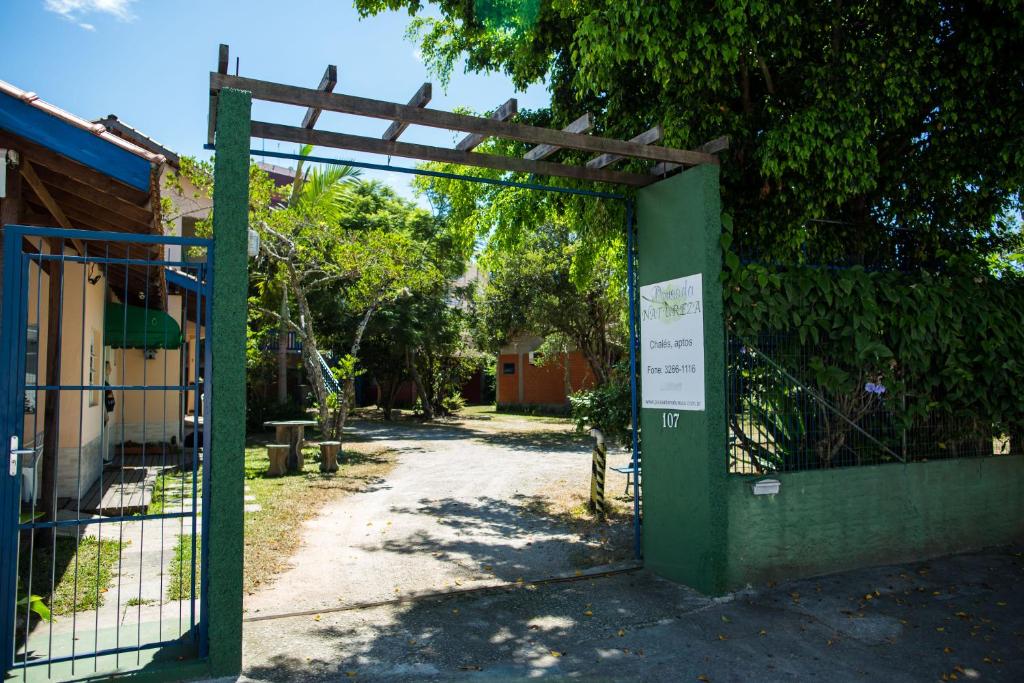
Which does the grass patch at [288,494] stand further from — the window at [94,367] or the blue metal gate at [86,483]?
the window at [94,367]

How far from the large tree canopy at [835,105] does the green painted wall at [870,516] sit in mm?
2253

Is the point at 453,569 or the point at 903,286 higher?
the point at 903,286

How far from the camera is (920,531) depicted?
6.78 metres

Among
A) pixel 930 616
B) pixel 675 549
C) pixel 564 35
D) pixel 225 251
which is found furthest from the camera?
pixel 564 35

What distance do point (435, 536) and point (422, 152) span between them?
4452 mm

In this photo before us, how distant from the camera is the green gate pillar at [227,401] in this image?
4281 mm

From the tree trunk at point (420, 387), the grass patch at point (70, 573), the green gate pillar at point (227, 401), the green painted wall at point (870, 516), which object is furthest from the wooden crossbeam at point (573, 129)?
the tree trunk at point (420, 387)

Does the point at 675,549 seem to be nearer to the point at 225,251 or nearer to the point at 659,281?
the point at 659,281

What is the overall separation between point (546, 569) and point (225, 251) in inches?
163

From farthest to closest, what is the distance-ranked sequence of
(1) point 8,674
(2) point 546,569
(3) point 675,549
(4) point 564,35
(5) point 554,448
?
(5) point 554,448, (4) point 564,35, (2) point 546,569, (3) point 675,549, (1) point 8,674

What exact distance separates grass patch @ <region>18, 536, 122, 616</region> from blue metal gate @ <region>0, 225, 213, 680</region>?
0.02 metres

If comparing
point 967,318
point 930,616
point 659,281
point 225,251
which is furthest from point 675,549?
point 225,251

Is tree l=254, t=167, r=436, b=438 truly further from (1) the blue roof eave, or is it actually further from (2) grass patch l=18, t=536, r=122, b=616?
(1) the blue roof eave

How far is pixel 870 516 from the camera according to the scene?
6.55 metres
